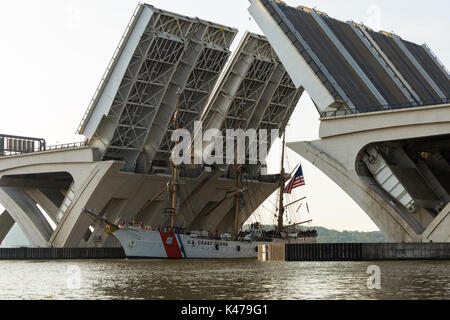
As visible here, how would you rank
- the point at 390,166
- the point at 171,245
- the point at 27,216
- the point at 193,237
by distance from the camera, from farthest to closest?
the point at 27,216
the point at 193,237
the point at 171,245
the point at 390,166

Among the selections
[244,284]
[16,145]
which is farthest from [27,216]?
[244,284]

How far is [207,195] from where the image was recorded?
75688 mm

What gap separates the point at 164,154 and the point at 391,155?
2237 centimetres

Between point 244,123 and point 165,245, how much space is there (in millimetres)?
13043

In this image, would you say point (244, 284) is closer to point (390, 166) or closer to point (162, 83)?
point (390, 166)

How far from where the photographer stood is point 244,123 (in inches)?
2771

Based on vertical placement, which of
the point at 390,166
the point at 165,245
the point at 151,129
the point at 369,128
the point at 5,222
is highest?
the point at 151,129

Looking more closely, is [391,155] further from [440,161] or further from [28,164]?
[28,164]

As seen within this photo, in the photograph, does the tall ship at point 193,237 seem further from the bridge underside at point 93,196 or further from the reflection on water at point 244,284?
the reflection on water at point 244,284

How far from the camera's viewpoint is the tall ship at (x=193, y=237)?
206 feet

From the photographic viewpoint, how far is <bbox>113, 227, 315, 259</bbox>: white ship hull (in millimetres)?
62875

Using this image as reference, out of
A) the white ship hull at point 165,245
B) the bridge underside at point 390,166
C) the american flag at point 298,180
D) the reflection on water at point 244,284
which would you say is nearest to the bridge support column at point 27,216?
the white ship hull at point 165,245

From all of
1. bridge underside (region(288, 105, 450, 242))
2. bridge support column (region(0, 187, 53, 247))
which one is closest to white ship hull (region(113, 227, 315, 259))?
bridge support column (region(0, 187, 53, 247))
